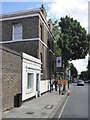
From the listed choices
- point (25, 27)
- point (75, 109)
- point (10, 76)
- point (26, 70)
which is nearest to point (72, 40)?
point (25, 27)

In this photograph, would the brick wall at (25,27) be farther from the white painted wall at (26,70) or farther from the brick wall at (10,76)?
the brick wall at (10,76)

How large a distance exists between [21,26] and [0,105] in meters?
12.1

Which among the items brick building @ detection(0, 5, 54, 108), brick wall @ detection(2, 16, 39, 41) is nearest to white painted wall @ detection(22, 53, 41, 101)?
brick building @ detection(0, 5, 54, 108)

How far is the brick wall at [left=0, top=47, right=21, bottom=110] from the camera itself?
948cm

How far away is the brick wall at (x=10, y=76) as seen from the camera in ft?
31.1

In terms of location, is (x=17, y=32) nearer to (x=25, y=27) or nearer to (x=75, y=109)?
(x=25, y=27)

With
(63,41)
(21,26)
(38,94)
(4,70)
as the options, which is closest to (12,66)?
(4,70)

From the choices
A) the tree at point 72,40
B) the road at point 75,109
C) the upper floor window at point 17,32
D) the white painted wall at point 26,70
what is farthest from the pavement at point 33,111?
the tree at point 72,40

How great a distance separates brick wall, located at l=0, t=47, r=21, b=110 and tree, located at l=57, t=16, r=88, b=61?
661 inches

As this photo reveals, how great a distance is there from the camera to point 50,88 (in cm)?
2267

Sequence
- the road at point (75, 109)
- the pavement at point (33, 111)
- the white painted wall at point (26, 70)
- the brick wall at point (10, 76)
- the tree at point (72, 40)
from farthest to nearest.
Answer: the tree at point (72, 40), the white painted wall at point (26, 70), the brick wall at point (10, 76), the road at point (75, 109), the pavement at point (33, 111)

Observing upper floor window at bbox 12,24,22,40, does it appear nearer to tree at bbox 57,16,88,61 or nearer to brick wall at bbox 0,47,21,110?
brick wall at bbox 0,47,21,110

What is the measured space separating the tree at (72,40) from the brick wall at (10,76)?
1679cm

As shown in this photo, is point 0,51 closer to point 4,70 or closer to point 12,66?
point 4,70
